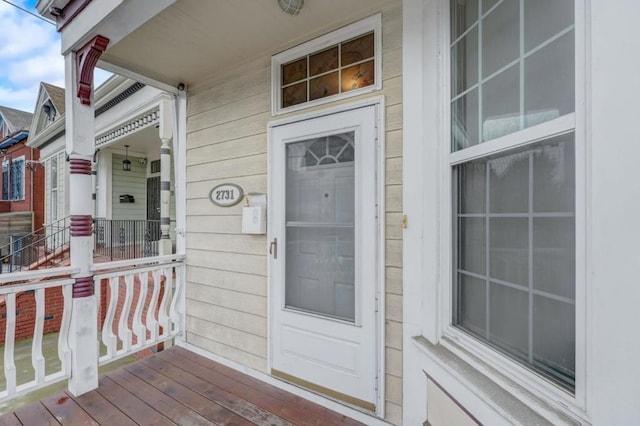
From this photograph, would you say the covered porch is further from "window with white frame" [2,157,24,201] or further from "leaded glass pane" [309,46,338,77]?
"window with white frame" [2,157,24,201]

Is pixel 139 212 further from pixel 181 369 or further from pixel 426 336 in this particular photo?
pixel 426 336

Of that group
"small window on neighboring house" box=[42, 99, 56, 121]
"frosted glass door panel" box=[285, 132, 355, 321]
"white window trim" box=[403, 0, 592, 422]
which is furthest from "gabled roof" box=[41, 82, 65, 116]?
"white window trim" box=[403, 0, 592, 422]

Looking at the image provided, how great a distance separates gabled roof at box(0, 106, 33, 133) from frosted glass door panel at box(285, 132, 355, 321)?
15.5 metres

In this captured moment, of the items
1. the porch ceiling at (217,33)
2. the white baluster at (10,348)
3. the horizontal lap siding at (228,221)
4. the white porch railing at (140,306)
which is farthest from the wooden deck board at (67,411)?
the porch ceiling at (217,33)

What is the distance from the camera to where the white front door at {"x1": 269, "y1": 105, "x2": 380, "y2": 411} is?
190 cm

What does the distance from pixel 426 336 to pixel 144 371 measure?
2336 millimetres

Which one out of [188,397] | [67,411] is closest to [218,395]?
[188,397]

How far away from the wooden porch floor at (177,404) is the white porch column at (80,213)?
0.61ft

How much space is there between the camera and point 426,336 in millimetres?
1591

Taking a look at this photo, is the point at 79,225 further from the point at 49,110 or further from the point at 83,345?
the point at 49,110

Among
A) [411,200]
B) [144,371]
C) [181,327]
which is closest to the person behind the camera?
[411,200]

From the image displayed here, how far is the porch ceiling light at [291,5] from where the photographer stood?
1.87 meters

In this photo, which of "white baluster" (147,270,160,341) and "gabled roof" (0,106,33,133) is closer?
"white baluster" (147,270,160,341)
